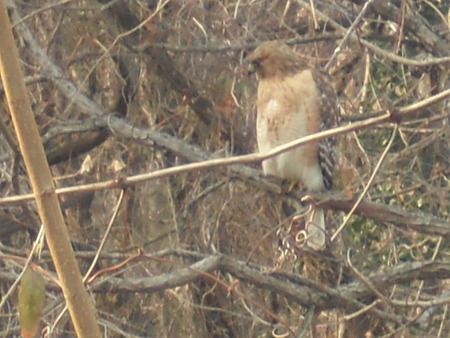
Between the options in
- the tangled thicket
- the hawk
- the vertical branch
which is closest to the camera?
the vertical branch

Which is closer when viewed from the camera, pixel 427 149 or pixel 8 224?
pixel 8 224

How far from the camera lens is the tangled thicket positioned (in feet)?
13.9

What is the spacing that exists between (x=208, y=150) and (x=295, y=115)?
58 centimetres

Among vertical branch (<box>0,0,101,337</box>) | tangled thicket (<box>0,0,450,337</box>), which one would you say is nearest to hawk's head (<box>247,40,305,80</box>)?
tangled thicket (<box>0,0,450,337</box>)

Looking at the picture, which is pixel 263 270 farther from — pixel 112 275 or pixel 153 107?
pixel 153 107

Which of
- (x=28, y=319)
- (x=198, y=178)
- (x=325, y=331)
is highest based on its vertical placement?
(x=28, y=319)

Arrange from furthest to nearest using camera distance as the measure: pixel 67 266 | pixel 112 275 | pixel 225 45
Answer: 1. pixel 225 45
2. pixel 112 275
3. pixel 67 266

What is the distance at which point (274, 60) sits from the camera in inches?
165

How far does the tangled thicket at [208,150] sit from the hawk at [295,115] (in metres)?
0.09

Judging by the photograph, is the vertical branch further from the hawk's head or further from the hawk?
the hawk's head

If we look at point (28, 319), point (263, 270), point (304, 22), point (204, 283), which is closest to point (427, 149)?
point (304, 22)

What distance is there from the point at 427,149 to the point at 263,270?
1.58 meters

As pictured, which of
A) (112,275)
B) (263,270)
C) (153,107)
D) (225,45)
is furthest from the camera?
(153,107)

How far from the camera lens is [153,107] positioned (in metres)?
4.77
